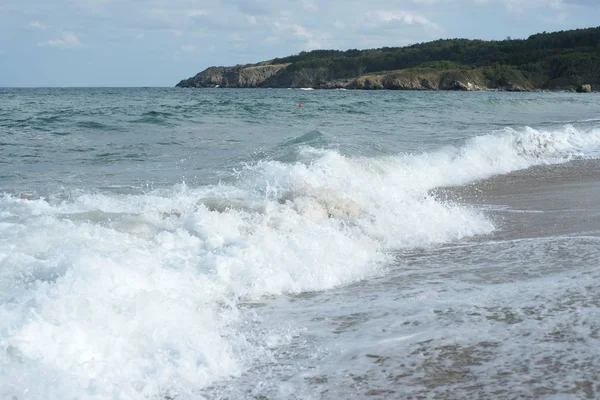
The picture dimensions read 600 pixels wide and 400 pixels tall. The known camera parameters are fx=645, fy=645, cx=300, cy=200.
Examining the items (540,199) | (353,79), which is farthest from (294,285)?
(353,79)

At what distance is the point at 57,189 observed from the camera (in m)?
9.05

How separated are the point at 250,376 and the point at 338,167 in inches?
270

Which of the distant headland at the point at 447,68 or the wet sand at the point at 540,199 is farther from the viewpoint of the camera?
the distant headland at the point at 447,68

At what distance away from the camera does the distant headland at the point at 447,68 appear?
301ft

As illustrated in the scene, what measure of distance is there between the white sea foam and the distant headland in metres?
84.4

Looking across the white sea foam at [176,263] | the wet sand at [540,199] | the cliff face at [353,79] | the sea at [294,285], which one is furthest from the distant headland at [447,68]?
the white sea foam at [176,263]

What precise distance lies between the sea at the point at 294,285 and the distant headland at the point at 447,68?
276 feet

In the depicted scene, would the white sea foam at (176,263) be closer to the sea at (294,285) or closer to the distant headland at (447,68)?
the sea at (294,285)

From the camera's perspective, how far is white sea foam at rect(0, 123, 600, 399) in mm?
3611

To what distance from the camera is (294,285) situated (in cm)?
543

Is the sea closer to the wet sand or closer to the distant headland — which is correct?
the wet sand

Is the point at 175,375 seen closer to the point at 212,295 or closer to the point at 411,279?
the point at 212,295

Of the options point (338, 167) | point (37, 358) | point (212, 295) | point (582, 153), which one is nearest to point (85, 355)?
point (37, 358)

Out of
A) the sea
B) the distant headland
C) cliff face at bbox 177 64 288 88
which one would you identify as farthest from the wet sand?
cliff face at bbox 177 64 288 88
